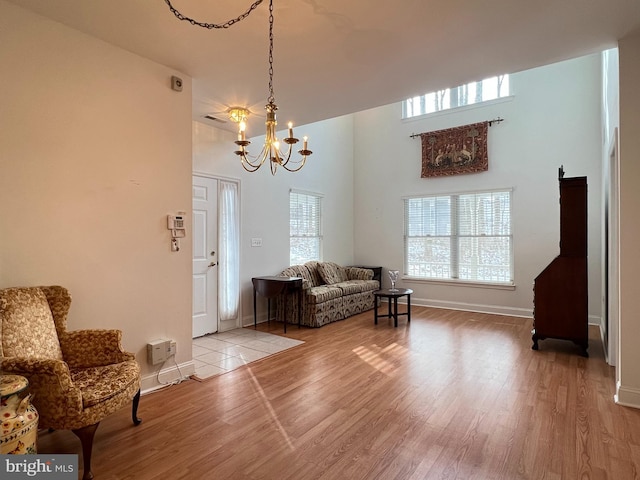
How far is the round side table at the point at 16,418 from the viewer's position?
5.11 ft

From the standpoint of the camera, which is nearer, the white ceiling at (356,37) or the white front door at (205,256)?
the white ceiling at (356,37)

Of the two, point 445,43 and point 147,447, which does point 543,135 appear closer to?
point 445,43

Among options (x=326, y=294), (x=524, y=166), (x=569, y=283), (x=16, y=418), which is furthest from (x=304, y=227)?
(x=16, y=418)

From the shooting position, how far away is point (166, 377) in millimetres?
2996

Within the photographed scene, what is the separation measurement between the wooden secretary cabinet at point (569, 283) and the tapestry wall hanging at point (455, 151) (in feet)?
7.31

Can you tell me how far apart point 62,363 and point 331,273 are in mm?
4465

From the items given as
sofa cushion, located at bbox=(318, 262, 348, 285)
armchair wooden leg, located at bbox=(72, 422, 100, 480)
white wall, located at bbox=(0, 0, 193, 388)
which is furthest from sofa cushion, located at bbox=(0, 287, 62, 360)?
sofa cushion, located at bbox=(318, 262, 348, 285)

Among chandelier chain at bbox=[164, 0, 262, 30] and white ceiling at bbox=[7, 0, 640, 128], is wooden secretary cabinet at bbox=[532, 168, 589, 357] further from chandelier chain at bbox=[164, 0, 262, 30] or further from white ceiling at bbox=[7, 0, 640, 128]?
chandelier chain at bbox=[164, 0, 262, 30]

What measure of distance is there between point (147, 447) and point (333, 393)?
135 centimetres

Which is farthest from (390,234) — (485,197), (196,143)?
(196,143)

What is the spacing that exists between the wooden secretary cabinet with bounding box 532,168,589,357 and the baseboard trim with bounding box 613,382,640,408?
1.16 m

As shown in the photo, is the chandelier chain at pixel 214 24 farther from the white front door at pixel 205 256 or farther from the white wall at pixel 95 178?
the white front door at pixel 205 256

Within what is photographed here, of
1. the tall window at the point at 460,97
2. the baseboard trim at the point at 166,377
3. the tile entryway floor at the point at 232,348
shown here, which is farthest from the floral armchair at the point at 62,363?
the tall window at the point at 460,97

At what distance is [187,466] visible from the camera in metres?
1.91
